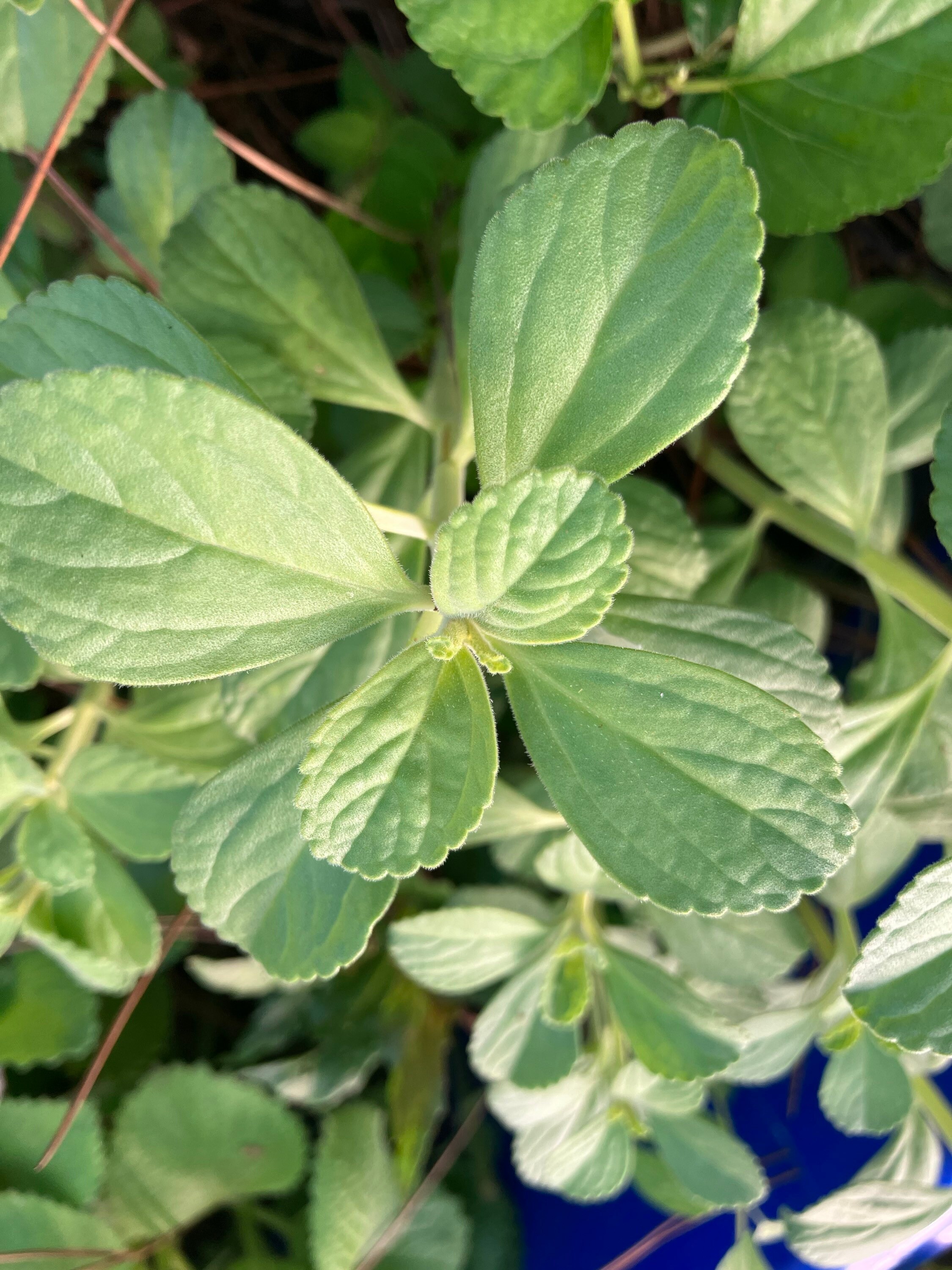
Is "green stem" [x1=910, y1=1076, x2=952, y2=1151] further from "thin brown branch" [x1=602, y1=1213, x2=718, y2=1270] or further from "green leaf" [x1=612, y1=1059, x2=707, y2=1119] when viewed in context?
"thin brown branch" [x1=602, y1=1213, x2=718, y2=1270]

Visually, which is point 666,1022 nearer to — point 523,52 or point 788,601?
point 788,601

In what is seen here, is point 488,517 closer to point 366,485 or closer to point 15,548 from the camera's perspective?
point 15,548

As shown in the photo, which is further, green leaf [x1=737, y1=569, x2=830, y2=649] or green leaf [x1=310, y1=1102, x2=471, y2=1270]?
green leaf [x1=310, y1=1102, x2=471, y2=1270]

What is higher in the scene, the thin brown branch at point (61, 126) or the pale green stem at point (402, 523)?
the thin brown branch at point (61, 126)

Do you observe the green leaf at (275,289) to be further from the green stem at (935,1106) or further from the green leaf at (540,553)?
the green stem at (935,1106)

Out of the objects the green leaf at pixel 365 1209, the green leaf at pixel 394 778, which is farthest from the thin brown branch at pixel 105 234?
the green leaf at pixel 365 1209

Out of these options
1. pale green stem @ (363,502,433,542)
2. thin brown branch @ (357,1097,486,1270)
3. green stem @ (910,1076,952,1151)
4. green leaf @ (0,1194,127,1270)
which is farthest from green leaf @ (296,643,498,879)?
thin brown branch @ (357,1097,486,1270)
